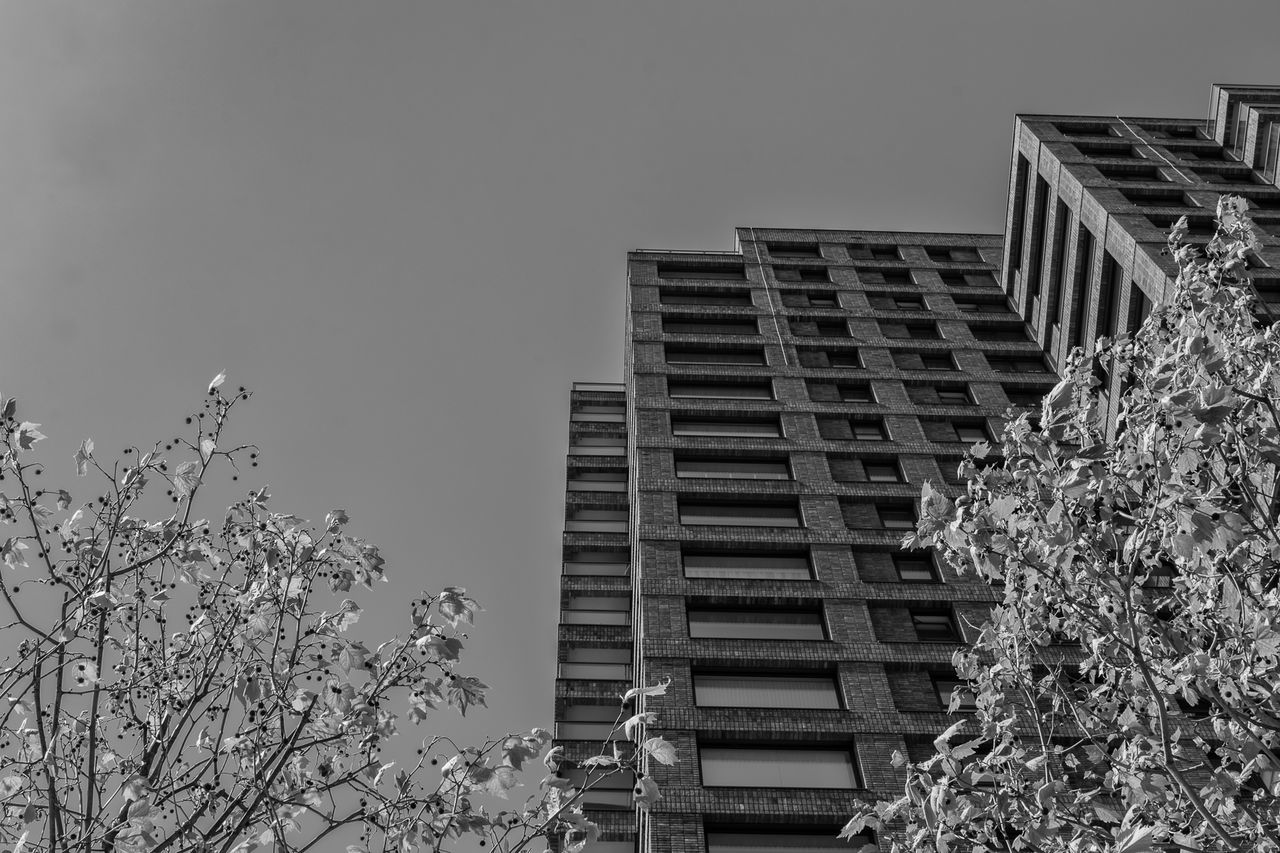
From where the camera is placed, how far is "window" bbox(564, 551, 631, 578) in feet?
134

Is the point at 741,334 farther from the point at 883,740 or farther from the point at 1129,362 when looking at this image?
the point at 1129,362

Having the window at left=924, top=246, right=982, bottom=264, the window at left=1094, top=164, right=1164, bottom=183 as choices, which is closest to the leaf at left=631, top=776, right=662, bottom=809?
the window at left=1094, top=164, right=1164, bottom=183

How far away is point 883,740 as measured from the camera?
27359 millimetres

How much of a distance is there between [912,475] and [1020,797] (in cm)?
2719

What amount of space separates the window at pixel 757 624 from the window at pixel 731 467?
5850 millimetres

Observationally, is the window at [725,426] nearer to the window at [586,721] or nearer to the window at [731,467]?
the window at [731,467]

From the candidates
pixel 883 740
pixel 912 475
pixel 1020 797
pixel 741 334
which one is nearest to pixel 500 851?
pixel 1020 797

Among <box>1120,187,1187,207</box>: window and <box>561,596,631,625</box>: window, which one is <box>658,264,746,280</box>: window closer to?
<box>561,596,631,625</box>: window

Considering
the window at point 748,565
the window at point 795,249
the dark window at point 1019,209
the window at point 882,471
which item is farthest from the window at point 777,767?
the window at point 795,249

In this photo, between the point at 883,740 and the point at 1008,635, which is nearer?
the point at 1008,635

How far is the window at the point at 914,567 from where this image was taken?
32812 millimetres

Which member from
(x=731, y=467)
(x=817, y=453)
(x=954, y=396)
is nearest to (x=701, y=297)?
(x=954, y=396)

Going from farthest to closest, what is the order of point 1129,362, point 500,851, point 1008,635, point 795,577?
1. point 795,577
2. point 1129,362
3. point 1008,635
4. point 500,851

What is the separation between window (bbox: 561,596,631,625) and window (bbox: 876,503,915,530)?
31.3 ft
